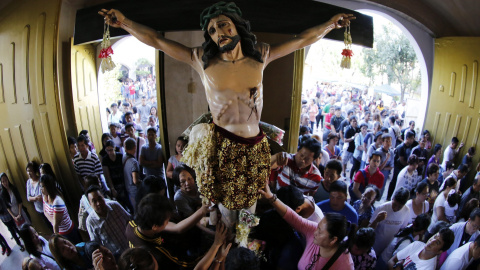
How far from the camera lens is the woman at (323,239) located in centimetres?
173

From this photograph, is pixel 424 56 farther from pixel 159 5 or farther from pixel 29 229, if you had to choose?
pixel 29 229

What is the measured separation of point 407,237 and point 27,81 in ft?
9.48

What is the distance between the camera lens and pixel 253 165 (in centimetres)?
175

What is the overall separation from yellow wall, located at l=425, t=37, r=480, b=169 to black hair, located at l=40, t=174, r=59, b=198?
3.27 meters

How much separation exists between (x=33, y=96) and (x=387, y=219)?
2.74 metres

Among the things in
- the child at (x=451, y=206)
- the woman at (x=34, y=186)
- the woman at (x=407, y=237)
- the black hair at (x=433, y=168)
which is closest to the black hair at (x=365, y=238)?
the woman at (x=407, y=237)

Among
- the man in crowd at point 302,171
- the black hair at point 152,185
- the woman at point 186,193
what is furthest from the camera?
the man in crowd at point 302,171

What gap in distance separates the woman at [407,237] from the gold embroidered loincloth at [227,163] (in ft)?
4.29

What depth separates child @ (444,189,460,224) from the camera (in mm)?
2871

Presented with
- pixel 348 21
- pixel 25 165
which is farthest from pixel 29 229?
pixel 348 21

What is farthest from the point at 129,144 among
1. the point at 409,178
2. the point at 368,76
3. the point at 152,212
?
the point at 368,76

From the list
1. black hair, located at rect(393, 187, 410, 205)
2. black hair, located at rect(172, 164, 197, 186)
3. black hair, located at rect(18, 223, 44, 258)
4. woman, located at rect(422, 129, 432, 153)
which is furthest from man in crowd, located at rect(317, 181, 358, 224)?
black hair, located at rect(18, 223, 44, 258)

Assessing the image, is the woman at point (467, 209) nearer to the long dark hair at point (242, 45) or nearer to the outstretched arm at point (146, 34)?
the long dark hair at point (242, 45)

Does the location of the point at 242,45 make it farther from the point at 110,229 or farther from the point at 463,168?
the point at 463,168
